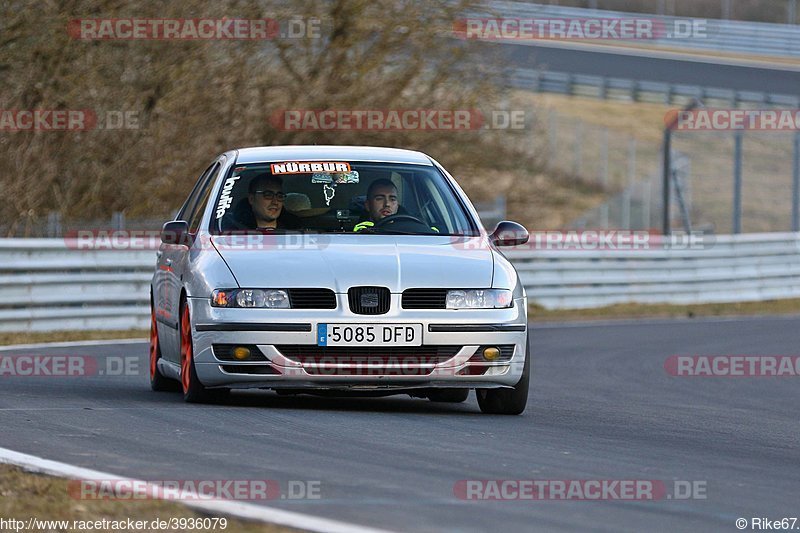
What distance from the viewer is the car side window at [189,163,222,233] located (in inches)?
405

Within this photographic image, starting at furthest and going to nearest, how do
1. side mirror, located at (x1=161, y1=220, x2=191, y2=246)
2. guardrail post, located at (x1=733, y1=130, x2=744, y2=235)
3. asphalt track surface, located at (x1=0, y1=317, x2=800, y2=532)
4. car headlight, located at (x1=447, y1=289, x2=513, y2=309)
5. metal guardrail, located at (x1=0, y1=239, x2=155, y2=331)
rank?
guardrail post, located at (x1=733, y1=130, x2=744, y2=235) → metal guardrail, located at (x1=0, y1=239, x2=155, y2=331) → side mirror, located at (x1=161, y1=220, x2=191, y2=246) → car headlight, located at (x1=447, y1=289, x2=513, y2=309) → asphalt track surface, located at (x1=0, y1=317, x2=800, y2=532)

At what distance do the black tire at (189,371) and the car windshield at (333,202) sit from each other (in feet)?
2.05

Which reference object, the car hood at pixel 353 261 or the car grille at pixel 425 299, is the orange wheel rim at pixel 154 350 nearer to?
the car hood at pixel 353 261

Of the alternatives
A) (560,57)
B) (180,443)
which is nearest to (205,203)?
(180,443)

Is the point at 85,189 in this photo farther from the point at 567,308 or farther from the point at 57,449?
the point at 57,449

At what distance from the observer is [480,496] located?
616 centimetres

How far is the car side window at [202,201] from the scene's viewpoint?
1029 cm

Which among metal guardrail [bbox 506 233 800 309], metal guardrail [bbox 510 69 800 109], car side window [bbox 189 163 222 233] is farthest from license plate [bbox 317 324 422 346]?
metal guardrail [bbox 510 69 800 109]

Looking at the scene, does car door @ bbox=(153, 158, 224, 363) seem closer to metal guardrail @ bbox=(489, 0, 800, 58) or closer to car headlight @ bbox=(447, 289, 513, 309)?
car headlight @ bbox=(447, 289, 513, 309)

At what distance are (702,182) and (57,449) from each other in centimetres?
3996

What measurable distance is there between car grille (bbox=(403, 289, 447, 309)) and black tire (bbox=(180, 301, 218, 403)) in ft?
4.15

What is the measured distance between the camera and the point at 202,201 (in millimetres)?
10500

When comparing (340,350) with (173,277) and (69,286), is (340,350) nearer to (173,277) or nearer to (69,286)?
(173,277)

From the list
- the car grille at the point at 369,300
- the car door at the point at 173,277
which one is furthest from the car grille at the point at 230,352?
the car door at the point at 173,277
